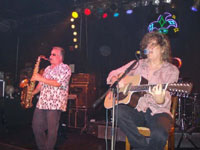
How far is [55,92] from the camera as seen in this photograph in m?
4.18

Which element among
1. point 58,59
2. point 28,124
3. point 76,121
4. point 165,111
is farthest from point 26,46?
point 165,111

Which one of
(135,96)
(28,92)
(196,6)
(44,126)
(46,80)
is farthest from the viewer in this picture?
(196,6)

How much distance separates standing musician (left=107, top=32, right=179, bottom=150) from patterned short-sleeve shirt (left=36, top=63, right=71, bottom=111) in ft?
3.59

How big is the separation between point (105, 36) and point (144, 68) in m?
6.88

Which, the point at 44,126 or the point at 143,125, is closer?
the point at 143,125

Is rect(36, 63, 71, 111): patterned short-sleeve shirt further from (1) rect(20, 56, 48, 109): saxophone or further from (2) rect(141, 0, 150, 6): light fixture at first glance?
(2) rect(141, 0, 150, 6): light fixture

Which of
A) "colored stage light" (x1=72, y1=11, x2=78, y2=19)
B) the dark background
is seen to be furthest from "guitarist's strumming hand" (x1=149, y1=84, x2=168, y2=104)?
"colored stage light" (x1=72, y1=11, x2=78, y2=19)

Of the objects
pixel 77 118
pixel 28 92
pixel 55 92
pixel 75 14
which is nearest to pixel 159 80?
pixel 55 92

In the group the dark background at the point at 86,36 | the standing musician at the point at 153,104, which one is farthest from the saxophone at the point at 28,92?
the dark background at the point at 86,36

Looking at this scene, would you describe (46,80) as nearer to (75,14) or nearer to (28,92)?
(28,92)

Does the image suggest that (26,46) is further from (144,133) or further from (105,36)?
(144,133)

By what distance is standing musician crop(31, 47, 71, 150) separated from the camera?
160 inches

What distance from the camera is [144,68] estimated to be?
3.49 metres

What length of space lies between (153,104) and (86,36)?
7504 millimetres
